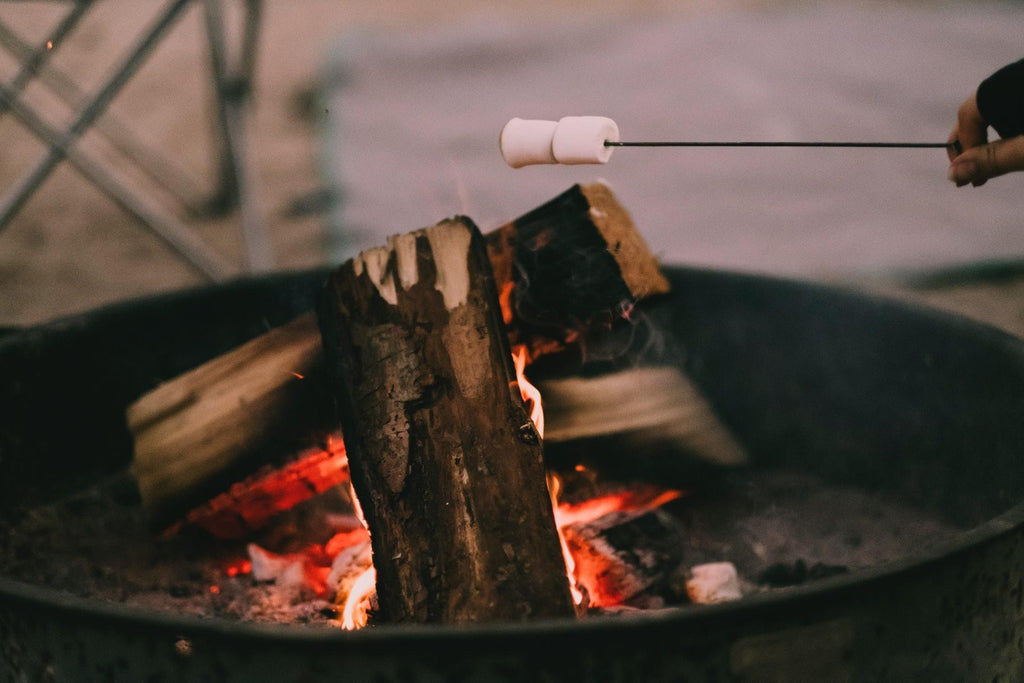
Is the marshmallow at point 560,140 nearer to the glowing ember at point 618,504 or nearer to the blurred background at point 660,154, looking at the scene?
the glowing ember at point 618,504

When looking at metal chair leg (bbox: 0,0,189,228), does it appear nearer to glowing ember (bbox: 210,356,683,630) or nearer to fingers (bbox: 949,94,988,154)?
glowing ember (bbox: 210,356,683,630)

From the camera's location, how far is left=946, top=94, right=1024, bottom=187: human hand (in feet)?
3.40

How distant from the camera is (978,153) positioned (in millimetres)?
1067

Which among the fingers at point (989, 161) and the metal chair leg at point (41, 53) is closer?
the fingers at point (989, 161)

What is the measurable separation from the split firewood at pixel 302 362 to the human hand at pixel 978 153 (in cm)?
52

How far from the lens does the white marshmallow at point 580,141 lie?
113 cm

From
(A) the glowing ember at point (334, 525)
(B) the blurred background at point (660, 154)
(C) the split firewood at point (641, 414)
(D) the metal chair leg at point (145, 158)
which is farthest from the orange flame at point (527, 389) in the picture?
(D) the metal chair leg at point (145, 158)

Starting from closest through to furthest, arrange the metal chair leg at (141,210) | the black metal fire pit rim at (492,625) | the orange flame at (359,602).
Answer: the black metal fire pit rim at (492,625) → the orange flame at (359,602) → the metal chair leg at (141,210)

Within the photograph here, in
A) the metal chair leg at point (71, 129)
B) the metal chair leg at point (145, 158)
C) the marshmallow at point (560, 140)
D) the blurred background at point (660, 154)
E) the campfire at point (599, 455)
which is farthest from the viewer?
the metal chair leg at point (145, 158)

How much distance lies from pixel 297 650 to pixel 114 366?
1.09 m

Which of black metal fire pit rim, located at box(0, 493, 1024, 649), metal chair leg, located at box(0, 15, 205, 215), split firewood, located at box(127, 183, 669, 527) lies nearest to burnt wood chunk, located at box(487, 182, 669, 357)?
split firewood, located at box(127, 183, 669, 527)

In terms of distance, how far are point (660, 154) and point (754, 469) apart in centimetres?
223

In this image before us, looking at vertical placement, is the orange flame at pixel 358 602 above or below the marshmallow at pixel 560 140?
below

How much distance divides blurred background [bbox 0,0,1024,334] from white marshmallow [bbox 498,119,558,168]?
243cm
